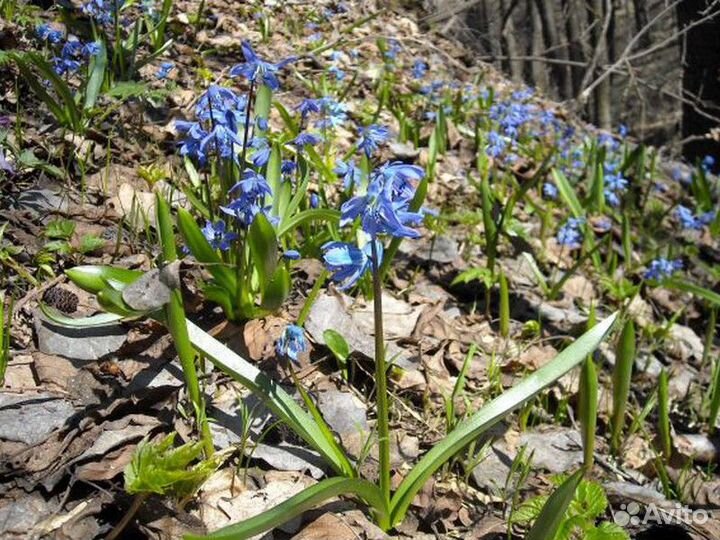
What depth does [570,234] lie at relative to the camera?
3.80 m

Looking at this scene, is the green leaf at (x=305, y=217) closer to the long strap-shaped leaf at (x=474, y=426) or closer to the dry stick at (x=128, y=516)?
the long strap-shaped leaf at (x=474, y=426)

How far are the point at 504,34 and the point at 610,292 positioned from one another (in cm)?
607

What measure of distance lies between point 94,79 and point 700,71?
18.0ft

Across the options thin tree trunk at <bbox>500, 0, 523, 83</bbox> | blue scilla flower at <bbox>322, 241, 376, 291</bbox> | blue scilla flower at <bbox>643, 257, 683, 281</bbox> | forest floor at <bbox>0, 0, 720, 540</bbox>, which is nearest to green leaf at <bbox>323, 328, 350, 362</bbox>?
forest floor at <bbox>0, 0, 720, 540</bbox>

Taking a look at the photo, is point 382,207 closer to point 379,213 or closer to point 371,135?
point 379,213

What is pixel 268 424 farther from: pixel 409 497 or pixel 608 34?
pixel 608 34

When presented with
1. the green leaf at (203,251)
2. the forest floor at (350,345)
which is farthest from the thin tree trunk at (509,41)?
the green leaf at (203,251)

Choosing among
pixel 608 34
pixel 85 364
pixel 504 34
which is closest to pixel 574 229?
pixel 85 364

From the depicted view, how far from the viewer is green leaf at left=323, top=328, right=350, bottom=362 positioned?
7.55 feet

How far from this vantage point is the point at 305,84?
15.4 ft

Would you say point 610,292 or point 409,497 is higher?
point 409,497

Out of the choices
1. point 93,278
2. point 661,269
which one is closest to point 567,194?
point 661,269

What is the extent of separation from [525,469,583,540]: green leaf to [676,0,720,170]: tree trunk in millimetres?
5501

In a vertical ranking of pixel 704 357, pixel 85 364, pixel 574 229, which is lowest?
pixel 704 357
